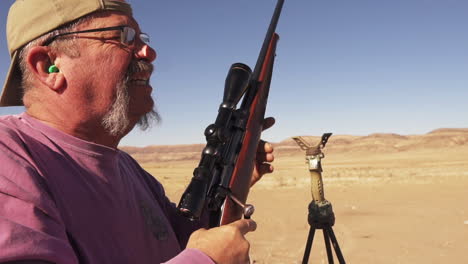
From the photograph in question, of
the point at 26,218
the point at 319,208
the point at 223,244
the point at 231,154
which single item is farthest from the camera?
the point at 319,208

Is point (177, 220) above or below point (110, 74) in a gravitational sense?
below

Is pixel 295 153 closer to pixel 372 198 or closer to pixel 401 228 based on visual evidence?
pixel 372 198

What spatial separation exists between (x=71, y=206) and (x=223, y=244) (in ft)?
1.81

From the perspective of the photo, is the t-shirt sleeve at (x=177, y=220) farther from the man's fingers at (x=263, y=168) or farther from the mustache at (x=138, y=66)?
the mustache at (x=138, y=66)

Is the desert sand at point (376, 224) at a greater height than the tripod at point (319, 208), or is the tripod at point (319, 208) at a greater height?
the tripod at point (319, 208)

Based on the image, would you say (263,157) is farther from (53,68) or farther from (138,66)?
(53,68)

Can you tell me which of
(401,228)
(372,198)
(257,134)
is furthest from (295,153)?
(257,134)

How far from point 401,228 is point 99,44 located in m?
9.53

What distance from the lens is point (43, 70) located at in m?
1.60

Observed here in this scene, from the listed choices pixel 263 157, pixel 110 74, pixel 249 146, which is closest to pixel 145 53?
pixel 110 74

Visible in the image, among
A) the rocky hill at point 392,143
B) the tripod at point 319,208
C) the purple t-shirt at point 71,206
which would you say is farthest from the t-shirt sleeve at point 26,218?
the rocky hill at point 392,143

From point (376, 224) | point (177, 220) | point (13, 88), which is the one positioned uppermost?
point (13, 88)

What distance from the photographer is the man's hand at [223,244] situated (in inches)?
50.9

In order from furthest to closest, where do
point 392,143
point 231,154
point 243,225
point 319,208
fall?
point 392,143 < point 319,208 < point 231,154 < point 243,225
